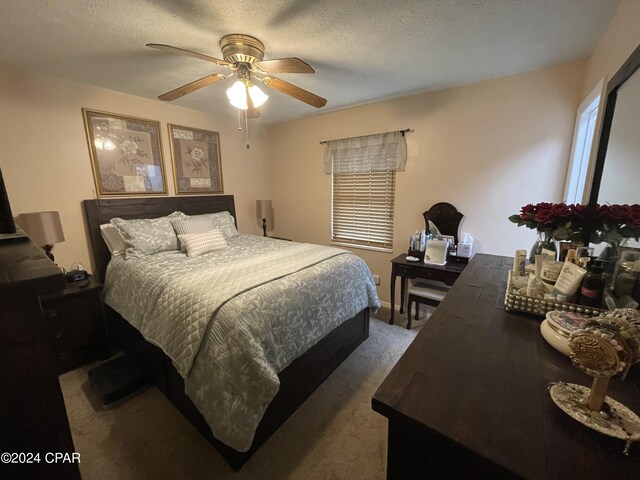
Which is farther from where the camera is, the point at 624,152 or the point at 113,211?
the point at 113,211

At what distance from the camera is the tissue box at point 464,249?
99.7 inches

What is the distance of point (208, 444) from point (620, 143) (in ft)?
8.52

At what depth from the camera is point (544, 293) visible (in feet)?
3.54

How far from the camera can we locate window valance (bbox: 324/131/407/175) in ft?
9.47

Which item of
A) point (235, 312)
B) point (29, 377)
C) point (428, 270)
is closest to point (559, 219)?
point (428, 270)

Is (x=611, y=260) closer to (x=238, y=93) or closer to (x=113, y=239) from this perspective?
(x=238, y=93)

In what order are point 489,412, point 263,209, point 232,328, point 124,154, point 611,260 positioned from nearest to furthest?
point 489,412 → point 611,260 → point 232,328 → point 124,154 → point 263,209

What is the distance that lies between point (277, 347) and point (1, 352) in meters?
1.08

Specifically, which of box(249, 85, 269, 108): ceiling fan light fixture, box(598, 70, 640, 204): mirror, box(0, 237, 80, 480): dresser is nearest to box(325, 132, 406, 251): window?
box(249, 85, 269, 108): ceiling fan light fixture

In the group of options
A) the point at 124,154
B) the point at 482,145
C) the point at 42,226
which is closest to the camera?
the point at 42,226

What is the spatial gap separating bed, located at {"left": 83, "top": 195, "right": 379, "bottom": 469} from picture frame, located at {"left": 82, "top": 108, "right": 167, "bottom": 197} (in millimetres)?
203

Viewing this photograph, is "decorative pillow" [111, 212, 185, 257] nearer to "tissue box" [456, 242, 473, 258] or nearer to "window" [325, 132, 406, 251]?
"window" [325, 132, 406, 251]

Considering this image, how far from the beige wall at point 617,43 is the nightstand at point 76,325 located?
367 cm

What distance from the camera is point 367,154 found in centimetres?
308
